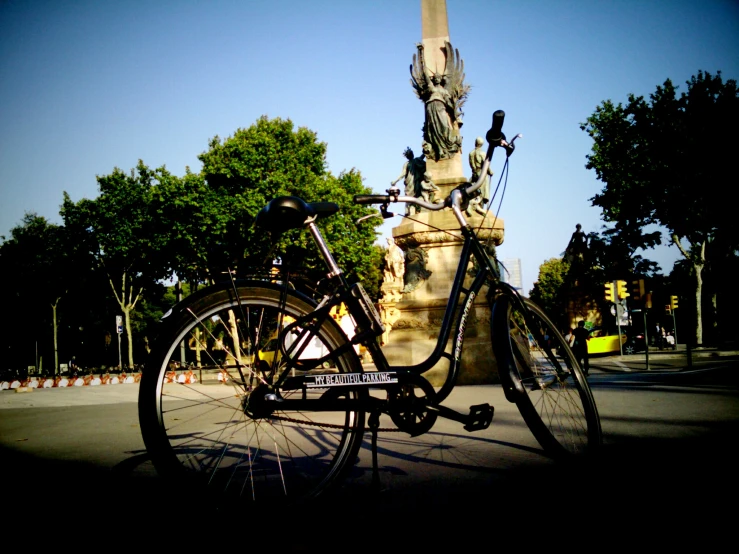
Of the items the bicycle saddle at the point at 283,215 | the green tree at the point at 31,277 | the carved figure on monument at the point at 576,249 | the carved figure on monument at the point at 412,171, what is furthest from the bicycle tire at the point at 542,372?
the green tree at the point at 31,277

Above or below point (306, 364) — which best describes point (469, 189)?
above

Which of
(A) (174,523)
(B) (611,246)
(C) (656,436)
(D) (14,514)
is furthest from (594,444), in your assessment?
(B) (611,246)

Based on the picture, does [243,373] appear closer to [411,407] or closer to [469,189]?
[411,407]

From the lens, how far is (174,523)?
106 inches

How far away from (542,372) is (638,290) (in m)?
16.5

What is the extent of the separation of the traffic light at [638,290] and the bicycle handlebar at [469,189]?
54.9 ft

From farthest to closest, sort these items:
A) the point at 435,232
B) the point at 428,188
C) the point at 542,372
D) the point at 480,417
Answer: the point at 428,188
the point at 435,232
the point at 542,372
the point at 480,417

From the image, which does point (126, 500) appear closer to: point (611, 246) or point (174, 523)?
point (174, 523)

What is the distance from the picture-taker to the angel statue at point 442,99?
41.1 feet

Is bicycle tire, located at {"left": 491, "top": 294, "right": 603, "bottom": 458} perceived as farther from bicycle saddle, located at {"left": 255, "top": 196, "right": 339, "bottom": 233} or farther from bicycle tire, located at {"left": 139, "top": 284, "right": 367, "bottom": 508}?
bicycle saddle, located at {"left": 255, "top": 196, "right": 339, "bottom": 233}

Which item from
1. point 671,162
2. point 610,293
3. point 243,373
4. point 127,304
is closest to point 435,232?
point 243,373

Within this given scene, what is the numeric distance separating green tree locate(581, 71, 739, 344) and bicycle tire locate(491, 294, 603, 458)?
22006 mm

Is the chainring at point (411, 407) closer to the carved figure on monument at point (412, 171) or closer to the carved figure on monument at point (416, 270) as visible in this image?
the carved figure on monument at point (416, 270)

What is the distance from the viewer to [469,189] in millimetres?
3381
